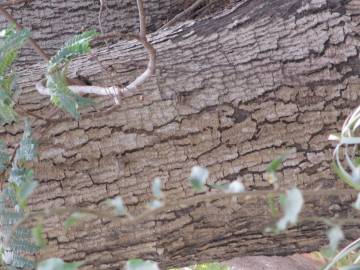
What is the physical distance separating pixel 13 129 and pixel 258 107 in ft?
1.80

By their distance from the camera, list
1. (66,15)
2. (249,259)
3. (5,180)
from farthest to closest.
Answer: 1. (249,259)
2. (66,15)
3. (5,180)

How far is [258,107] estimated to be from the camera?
145 centimetres

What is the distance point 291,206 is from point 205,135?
770 mm

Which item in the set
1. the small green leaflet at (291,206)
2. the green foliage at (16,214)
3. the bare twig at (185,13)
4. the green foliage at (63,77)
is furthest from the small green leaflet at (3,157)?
the small green leaflet at (291,206)

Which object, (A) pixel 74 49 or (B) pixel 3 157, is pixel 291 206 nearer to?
(A) pixel 74 49

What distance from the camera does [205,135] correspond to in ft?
4.73

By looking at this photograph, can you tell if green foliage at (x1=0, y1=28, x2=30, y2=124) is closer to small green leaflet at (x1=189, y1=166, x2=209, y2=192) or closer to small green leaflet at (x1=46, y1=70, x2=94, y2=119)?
small green leaflet at (x1=46, y1=70, x2=94, y2=119)

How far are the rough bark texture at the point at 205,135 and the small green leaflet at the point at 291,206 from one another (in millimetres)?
744

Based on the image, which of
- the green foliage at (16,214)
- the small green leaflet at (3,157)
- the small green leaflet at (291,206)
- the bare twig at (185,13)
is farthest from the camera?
the bare twig at (185,13)

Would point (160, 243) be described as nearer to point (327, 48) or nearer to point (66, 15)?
point (327, 48)

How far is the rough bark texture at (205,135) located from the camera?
56.7 inches

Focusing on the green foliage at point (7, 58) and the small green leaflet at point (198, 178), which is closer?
the small green leaflet at point (198, 178)

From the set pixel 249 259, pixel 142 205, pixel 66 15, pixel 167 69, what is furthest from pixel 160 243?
pixel 249 259

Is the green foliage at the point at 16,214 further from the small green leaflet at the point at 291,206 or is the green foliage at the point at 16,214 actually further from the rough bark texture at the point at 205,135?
the small green leaflet at the point at 291,206
